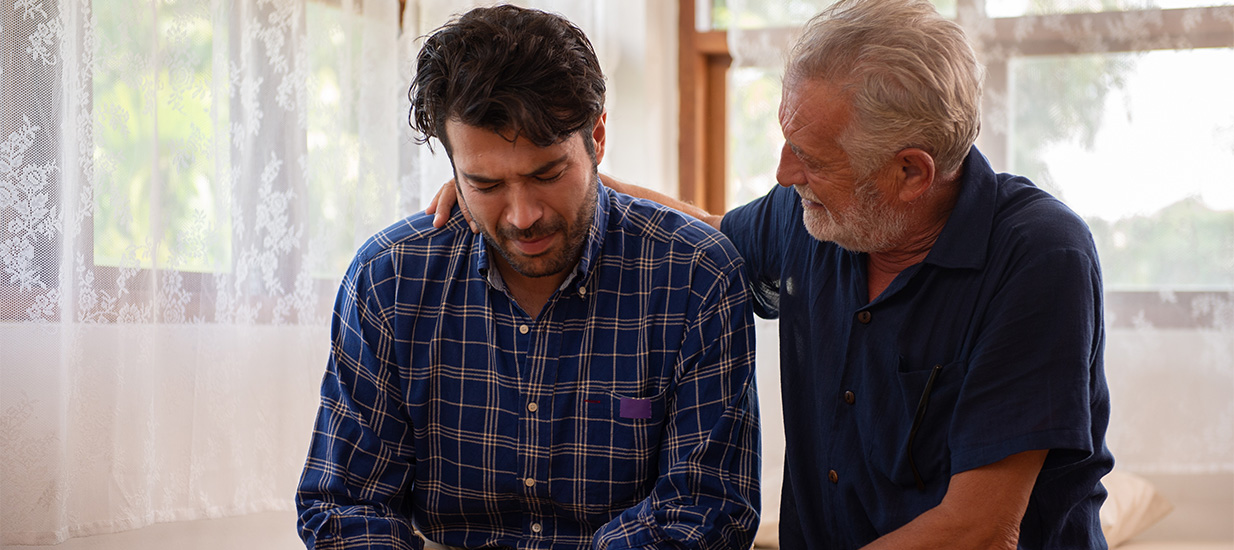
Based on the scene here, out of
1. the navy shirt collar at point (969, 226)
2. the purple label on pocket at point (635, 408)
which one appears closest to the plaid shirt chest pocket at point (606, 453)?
the purple label on pocket at point (635, 408)

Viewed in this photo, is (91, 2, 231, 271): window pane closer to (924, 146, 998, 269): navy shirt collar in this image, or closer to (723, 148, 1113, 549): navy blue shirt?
(723, 148, 1113, 549): navy blue shirt

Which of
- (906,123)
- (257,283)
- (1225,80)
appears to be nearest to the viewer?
(906,123)

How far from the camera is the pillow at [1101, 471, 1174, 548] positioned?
2438 millimetres

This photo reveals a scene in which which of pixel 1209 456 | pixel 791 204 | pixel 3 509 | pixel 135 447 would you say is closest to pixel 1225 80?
pixel 1209 456

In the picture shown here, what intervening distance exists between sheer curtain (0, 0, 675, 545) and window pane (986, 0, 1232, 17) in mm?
1788

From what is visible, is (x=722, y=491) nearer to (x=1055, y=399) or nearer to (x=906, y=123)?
(x=1055, y=399)

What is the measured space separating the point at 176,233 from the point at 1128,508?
2.31 metres

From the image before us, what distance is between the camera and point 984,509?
132 centimetres

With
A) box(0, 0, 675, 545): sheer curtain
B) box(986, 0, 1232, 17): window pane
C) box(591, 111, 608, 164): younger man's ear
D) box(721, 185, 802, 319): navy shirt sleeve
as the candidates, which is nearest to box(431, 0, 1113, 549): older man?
box(721, 185, 802, 319): navy shirt sleeve

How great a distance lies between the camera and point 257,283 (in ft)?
6.03

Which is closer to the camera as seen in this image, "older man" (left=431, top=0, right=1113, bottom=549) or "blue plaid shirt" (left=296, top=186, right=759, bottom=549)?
"older man" (left=431, top=0, right=1113, bottom=549)

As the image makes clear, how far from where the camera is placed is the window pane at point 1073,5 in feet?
9.31

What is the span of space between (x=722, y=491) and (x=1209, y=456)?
2.09 metres

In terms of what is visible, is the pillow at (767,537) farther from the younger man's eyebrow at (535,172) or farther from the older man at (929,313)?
the younger man's eyebrow at (535,172)
